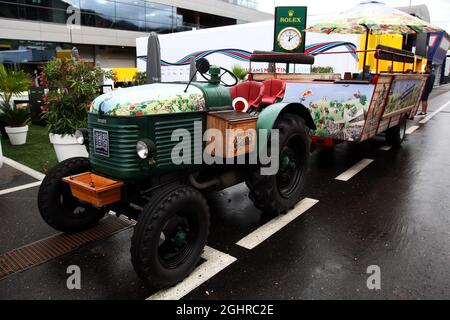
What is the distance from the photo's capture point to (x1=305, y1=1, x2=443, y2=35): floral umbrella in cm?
613

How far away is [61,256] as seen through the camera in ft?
10.8

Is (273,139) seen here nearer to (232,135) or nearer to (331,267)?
(232,135)

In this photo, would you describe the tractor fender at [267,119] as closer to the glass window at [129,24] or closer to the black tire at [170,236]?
the black tire at [170,236]

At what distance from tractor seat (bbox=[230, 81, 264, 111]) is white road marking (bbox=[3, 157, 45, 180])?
3.31 meters

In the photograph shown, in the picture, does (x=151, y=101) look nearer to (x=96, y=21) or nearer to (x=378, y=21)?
(x=378, y=21)

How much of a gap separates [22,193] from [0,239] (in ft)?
4.50

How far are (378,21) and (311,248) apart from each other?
14.8 ft

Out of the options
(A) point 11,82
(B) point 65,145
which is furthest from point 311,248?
(A) point 11,82

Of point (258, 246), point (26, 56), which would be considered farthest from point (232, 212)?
point (26, 56)

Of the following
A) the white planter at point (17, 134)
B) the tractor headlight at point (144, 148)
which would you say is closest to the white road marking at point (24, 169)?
the white planter at point (17, 134)

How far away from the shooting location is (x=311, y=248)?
136 inches

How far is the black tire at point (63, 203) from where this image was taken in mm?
3363

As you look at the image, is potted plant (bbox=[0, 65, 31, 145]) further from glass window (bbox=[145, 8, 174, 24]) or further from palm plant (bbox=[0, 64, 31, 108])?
glass window (bbox=[145, 8, 174, 24])

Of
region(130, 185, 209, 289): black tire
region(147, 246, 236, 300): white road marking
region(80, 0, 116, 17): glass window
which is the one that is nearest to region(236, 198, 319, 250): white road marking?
region(147, 246, 236, 300): white road marking
